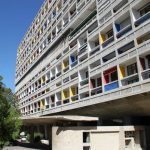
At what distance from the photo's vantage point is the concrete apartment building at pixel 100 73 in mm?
23922

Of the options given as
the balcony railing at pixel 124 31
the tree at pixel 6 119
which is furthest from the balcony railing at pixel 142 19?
the tree at pixel 6 119

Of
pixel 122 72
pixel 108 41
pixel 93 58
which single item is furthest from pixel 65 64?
pixel 122 72

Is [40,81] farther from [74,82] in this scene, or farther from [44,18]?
[74,82]

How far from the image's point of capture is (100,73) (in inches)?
1120

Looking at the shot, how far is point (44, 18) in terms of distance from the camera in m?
52.5

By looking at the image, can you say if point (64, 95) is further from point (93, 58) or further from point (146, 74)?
point (146, 74)

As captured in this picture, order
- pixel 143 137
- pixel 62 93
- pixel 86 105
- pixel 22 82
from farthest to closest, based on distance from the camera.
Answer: pixel 22 82, pixel 62 93, pixel 86 105, pixel 143 137

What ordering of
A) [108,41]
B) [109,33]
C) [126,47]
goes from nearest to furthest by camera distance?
[126,47]
[108,41]
[109,33]

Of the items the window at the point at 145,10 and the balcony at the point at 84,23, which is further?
the balcony at the point at 84,23

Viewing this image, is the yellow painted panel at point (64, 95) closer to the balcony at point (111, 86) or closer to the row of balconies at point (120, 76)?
the row of balconies at point (120, 76)

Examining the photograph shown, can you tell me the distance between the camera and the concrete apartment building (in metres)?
23.9

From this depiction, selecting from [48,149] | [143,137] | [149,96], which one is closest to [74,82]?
[48,149]

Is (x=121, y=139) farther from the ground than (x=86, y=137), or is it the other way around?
(x=86, y=137)

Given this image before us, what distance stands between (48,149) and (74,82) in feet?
28.5
